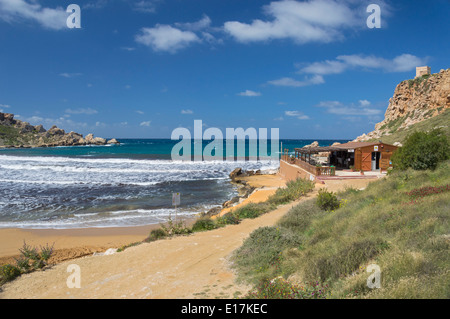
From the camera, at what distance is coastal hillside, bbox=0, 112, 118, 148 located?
323 ft

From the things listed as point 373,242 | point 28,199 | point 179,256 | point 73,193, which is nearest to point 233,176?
point 73,193

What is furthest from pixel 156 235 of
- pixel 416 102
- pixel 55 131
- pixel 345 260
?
pixel 55 131

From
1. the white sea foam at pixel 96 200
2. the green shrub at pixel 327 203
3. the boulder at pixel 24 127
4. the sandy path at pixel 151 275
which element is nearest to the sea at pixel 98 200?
the white sea foam at pixel 96 200

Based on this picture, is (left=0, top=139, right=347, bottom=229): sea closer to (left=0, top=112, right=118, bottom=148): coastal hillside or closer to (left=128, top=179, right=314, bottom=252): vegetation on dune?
(left=128, top=179, right=314, bottom=252): vegetation on dune

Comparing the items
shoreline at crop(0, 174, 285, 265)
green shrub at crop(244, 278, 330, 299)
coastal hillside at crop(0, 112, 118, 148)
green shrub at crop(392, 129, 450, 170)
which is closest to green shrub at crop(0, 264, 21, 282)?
shoreline at crop(0, 174, 285, 265)

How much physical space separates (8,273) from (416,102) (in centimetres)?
5783

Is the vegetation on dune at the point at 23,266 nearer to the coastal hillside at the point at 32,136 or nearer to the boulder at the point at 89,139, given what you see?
the coastal hillside at the point at 32,136

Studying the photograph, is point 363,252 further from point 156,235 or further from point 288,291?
point 156,235

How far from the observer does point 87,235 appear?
1237cm

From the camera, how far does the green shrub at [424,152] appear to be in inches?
A: 526

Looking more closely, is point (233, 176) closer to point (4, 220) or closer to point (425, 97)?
point (4, 220)

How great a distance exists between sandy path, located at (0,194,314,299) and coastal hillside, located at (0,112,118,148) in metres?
107

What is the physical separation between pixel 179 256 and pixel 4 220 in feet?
42.1

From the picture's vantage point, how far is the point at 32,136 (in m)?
108
